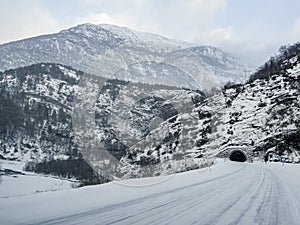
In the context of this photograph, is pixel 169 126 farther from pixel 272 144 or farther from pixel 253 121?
pixel 272 144

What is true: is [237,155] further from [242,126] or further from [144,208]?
[144,208]

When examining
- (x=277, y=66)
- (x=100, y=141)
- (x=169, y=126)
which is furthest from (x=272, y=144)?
(x=100, y=141)

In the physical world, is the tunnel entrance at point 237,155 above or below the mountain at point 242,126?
below

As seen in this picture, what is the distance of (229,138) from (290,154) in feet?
87.1

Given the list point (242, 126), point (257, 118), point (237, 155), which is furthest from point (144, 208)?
point (257, 118)

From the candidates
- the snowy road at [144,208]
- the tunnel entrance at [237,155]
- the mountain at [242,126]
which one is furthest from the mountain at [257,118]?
the snowy road at [144,208]

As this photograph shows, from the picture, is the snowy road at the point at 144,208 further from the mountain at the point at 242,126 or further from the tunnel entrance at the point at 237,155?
the tunnel entrance at the point at 237,155

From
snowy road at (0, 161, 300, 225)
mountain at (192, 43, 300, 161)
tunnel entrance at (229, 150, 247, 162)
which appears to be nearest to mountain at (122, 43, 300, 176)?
mountain at (192, 43, 300, 161)

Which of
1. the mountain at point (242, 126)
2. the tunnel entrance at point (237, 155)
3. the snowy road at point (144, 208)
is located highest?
the mountain at point (242, 126)

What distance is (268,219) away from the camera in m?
7.45

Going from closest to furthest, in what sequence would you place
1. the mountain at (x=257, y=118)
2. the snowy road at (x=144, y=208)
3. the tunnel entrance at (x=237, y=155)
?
the snowy road at (x=144, y=208)
the mountain at (x=257, y=118)
the tunnel entrance at (x=237, y=155)

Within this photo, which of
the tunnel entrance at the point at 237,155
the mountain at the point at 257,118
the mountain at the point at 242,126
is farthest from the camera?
the tunnel entrance at the point at 237,155

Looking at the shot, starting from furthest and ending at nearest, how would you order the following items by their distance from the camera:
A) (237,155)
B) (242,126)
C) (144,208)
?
1. (242,126)
2. (237,155)
3. (144,208)

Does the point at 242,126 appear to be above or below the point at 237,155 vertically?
above
